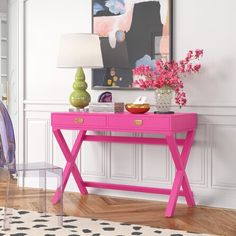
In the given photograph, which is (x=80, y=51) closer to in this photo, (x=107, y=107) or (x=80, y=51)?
(x=80, y=51)

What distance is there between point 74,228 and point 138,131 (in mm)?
922

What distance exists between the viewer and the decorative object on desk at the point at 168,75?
4605 mm

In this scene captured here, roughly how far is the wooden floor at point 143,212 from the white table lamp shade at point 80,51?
115 centimetres

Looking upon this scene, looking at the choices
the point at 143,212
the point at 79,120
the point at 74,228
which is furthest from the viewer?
the point at 79,120

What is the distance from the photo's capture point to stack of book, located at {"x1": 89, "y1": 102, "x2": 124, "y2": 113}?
474 centimetres

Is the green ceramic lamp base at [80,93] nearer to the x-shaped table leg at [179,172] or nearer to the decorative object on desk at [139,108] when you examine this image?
the decorative object on desk at [139,108]

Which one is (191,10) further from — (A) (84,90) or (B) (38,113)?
(B) (38,113)


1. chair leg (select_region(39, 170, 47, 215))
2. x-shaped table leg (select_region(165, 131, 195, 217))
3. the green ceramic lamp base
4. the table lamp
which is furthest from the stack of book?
chair leg (select_region(39, 170, 47, 215))

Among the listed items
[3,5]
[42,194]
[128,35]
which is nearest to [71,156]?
[42,194]

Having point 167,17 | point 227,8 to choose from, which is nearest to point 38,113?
point 167,17

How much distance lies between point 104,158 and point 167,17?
138cm

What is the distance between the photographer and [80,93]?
495 centimetres

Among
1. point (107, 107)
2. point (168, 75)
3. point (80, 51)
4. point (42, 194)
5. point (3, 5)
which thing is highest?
point (3, 5)

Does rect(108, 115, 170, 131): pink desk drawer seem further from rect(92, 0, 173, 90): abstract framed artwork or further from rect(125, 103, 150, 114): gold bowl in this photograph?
rect(92, 0, 173, 90): abstract framed artwork
